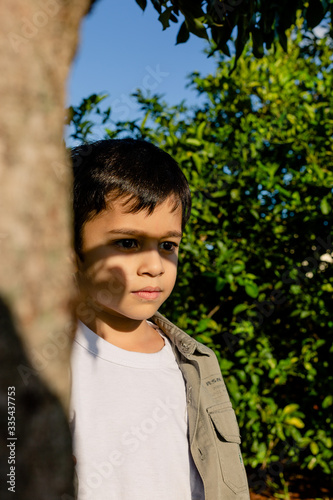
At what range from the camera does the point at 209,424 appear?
5.56 feet

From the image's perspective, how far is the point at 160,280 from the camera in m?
1.62

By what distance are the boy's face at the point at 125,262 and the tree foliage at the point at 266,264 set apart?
124 centimetres

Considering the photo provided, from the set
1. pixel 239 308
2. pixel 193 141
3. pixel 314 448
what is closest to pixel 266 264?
pixel 239 308

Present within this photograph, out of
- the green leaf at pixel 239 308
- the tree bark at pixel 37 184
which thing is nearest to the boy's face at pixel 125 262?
the tree bark at pixel 37 184

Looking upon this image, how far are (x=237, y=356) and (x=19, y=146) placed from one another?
113 inches

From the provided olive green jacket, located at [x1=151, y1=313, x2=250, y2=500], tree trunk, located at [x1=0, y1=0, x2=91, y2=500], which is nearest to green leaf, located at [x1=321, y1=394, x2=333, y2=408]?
olive green jacket, located at [x1=151, y1=313, x2=250, y2=500]

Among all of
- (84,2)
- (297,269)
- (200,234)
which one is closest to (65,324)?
(84,2)

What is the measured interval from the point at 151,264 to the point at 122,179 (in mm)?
350

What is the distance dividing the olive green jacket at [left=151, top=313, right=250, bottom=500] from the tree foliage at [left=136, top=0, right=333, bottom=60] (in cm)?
143

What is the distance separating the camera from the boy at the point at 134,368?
146 centimetres

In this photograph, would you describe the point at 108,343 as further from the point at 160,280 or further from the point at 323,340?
the point at 323,340

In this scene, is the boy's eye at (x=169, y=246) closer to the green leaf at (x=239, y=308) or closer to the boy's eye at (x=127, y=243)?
the boy's eye at (x=127, y=243)

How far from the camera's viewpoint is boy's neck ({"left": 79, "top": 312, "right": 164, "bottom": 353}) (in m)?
1.69

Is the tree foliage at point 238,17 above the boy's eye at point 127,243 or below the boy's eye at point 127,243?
above
